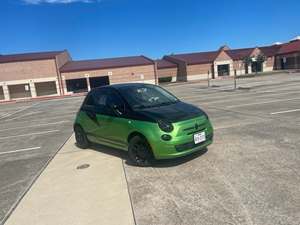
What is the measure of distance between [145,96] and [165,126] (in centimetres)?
147

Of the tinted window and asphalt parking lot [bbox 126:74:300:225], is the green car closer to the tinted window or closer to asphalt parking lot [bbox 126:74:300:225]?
the tinted window

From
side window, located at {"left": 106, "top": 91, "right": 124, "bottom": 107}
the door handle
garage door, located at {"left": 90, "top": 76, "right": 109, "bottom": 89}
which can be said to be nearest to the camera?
side window, located at {"left": 106, "top": 91, "right": 124, "bottom": 107}

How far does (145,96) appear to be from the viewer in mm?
6676

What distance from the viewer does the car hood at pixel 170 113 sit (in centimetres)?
552

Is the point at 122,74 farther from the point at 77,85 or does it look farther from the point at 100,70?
the point at 77,85

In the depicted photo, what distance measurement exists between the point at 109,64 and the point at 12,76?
15.0 meters

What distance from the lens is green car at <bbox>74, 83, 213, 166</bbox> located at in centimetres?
543

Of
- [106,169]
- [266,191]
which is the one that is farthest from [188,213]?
[106,169]

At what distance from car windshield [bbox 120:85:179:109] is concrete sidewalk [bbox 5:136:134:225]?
136 centimetres

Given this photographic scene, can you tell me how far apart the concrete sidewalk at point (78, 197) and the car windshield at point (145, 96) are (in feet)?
4.46

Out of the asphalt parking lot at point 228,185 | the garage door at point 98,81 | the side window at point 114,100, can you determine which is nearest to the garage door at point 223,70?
the garage door at point 98,81

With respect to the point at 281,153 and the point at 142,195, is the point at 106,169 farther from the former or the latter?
the point at 281,153

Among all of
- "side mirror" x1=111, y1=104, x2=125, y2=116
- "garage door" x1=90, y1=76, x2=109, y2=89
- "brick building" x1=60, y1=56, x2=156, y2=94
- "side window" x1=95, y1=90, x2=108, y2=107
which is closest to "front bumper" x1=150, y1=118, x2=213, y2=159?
"side mirror" x1=111, y1=104, x2=125, y2=116

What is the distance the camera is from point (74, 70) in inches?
1799
